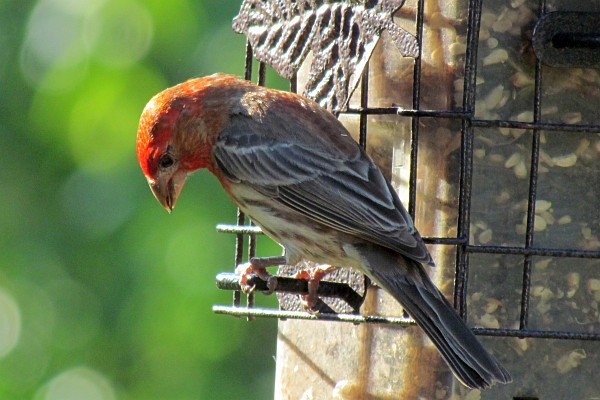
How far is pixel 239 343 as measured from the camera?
9.51 metres

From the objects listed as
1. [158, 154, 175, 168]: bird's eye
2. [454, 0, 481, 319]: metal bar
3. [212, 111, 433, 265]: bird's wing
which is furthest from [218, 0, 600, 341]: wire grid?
[158, 154, 175, 168]: bird's eye

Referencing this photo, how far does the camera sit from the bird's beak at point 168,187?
609 cm

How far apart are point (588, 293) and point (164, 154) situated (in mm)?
2152

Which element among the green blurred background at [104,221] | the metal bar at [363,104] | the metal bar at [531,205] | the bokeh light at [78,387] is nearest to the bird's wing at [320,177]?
the metal bar at [363,104]

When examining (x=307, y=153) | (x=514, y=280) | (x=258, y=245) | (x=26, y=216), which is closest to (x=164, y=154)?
(x=307, y=153)

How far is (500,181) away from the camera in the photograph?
5762 mm

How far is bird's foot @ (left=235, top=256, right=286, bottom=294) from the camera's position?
5661mm

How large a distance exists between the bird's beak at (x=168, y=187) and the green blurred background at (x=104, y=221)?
2719 millimetres

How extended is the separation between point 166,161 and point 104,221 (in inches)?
123

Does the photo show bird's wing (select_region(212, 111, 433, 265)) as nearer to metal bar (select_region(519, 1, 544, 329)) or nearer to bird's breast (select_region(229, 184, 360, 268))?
bird's breast (select_region(229, 184, 360, 268))

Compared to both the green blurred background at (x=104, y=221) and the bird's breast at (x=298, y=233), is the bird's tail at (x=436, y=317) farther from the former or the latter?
the green blurred background at (x=104, y=221)

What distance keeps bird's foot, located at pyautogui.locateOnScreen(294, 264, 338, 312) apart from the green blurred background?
273 cm

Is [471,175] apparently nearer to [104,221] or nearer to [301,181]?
[301,181]

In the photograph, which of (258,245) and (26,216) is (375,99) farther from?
(26,216)
